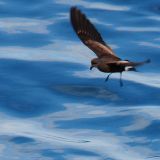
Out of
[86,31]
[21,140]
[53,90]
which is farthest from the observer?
[53,90]

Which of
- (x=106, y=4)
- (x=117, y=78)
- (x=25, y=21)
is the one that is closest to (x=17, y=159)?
(x=117, y=78)

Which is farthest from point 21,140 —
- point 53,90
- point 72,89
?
point 72,89

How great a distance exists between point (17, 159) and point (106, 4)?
18.8 feet

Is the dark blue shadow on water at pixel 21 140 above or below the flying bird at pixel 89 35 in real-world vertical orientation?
below

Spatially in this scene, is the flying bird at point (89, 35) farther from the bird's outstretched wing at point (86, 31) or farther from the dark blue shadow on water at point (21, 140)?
the dark blue shadow on water at point (21, 140)

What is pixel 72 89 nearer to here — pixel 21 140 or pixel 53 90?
pixel 53 90

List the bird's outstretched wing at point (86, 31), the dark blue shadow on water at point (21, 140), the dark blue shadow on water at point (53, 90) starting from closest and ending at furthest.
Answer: the bird's outstretched wing at point (86, 31) → the dark blue shadow on water at point (21, 140) → the dark blue shadow on water at point (53, 90)

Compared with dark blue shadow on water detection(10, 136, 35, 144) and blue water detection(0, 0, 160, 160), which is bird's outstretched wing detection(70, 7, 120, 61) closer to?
blue water detection(0, 0, 160, 160)

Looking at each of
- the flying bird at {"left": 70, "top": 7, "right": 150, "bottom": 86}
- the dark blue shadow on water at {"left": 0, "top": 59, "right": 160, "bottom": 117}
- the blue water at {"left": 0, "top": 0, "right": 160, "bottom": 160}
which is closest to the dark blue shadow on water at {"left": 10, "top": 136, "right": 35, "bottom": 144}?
the blue water at {"left": 0, "top": 0, "right": 160, "bottom": 160}

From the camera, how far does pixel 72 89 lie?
12.0 metres

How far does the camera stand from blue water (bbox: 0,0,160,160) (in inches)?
408

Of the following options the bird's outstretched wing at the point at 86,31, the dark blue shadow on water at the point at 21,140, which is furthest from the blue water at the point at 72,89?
the bird's outstretched wing at the point at 86,31

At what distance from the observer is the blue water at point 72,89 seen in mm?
10357

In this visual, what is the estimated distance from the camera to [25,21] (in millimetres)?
14375
